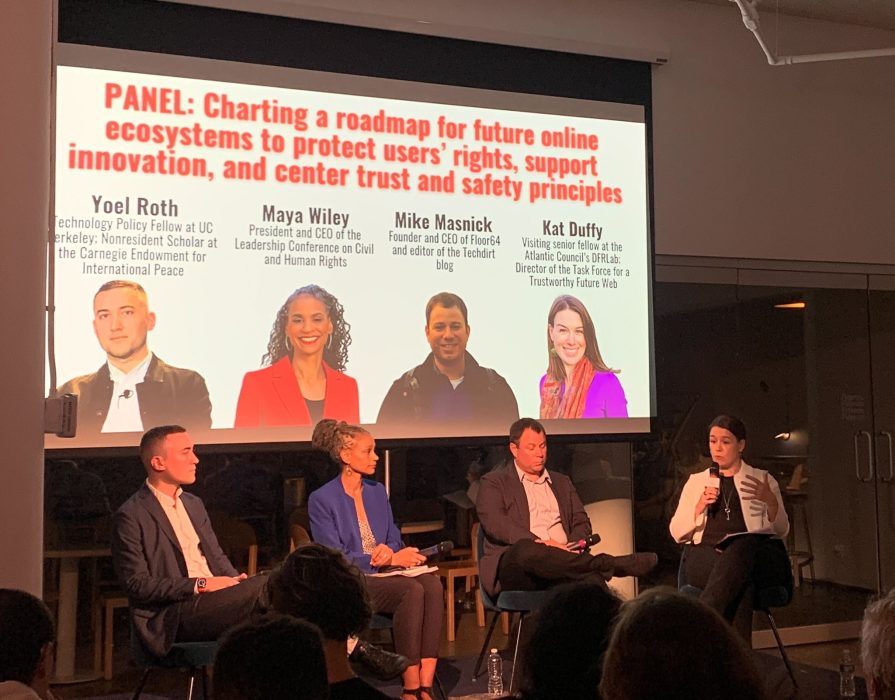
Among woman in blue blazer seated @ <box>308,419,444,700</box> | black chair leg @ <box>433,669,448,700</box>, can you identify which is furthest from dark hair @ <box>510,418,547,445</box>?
black chair leg @ <box>433,669,448,700</box>

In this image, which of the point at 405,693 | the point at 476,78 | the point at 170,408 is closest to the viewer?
the point at 405,693

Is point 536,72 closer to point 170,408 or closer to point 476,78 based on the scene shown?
point 476,78

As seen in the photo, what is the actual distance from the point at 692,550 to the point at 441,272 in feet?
5.58

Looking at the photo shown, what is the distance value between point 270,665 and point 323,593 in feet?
2.46

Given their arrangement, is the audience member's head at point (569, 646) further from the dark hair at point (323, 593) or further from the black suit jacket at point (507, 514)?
the black suit jacket at point (507, 514)

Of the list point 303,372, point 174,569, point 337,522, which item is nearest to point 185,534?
point 174,569

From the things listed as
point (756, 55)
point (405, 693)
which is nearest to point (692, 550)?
point (405, 693)

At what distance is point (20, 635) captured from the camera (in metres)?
1.78

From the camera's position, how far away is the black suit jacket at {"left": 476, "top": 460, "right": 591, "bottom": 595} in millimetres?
4297

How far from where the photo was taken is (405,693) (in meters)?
3.88

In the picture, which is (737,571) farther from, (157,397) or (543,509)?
(157,397)

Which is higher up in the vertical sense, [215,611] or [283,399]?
[283,399]

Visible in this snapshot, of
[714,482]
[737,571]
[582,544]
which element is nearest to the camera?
[737,571]

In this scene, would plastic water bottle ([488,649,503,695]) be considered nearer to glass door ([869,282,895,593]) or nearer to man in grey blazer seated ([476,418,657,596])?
man in grey blazer seated ([476,418,657,596])
